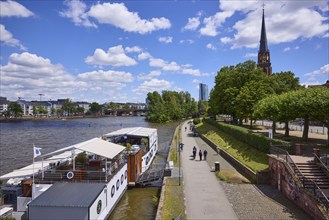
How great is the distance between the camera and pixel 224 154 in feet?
115

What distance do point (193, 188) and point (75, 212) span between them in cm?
1002

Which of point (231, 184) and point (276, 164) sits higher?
point (276, 164)

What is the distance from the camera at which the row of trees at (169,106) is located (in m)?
137

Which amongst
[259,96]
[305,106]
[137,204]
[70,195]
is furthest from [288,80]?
[70,195]

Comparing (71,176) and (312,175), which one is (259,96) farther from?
(71,176)

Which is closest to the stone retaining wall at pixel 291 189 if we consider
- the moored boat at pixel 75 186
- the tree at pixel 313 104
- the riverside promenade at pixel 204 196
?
the riverside promenade at pixel 204 196

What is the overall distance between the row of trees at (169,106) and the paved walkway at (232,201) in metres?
110

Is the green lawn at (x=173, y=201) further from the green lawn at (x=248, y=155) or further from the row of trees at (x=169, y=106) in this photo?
the row of trees at (x=169, y=106)

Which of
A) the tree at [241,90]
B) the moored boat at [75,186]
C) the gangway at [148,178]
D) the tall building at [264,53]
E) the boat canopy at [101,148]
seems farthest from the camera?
the tall building at [264,53]

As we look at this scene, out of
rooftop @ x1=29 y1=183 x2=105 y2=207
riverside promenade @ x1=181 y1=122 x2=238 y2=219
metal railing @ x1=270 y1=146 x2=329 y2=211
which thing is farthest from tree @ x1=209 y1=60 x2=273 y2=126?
rooftop @ x1=29 y1=183 x2=105 y2=207

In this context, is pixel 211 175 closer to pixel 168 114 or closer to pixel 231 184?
pixel 231 184

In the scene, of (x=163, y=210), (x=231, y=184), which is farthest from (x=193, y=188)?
(x=163, y=210)

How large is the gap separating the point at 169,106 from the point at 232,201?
124 meters

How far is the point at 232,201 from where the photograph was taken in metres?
19.0
